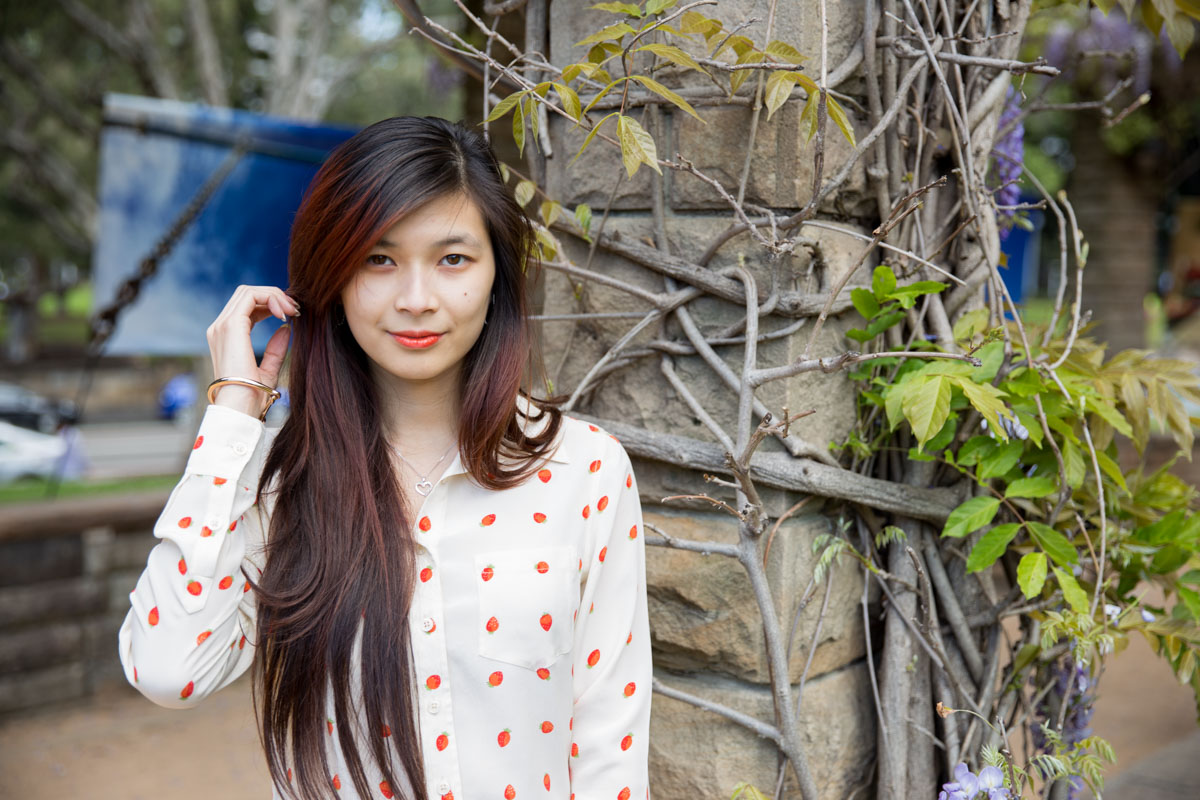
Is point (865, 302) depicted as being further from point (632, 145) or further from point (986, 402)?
point (632, 145)

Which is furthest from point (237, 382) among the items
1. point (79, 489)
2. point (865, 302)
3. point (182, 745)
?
point (79, 489)

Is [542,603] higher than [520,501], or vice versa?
[520,501]

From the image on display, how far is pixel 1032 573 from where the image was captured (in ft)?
4.84

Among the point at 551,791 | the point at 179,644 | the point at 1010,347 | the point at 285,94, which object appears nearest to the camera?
the point at 179,644

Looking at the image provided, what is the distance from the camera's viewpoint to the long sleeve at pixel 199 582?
1256 millimetres

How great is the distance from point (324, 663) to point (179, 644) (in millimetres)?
185

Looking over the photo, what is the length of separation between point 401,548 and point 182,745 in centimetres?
365

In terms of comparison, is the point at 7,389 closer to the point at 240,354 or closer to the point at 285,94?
the point at 285,94

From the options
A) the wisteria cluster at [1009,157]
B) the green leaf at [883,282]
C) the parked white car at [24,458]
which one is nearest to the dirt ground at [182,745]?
the wisteria cluster at [1009,157]

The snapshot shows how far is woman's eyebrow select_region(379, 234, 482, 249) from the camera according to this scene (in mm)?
1323

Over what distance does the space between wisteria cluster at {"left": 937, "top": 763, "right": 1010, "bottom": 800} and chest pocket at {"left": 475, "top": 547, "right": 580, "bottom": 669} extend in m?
0.63

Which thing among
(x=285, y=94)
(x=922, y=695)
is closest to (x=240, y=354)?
(x=922, y=695)

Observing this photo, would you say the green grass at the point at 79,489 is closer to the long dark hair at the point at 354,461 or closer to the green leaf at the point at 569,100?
the long dark hair at the point at 354,461

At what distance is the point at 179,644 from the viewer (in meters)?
1.25
